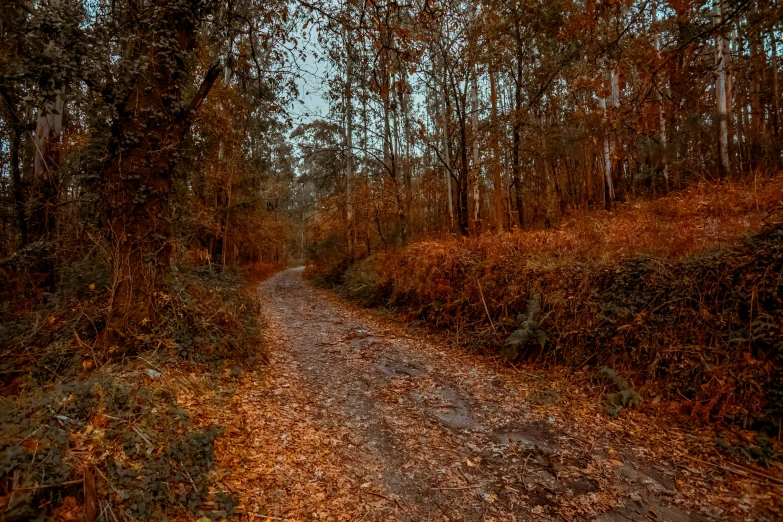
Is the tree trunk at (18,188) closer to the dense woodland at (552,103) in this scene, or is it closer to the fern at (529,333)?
the dense woodland at (552,103)

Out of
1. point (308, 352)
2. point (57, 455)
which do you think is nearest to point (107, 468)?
point (57, 455)

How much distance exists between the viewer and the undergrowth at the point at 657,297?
143 inches

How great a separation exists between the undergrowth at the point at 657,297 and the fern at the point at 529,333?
0.08 feet

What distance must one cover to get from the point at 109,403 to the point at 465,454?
3.15m

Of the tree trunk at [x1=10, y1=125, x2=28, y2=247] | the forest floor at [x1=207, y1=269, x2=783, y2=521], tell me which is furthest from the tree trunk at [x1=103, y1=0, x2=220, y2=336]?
the tree trunk at [x1=10, y1=125, x2=28, y2=247]

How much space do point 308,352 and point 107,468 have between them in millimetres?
4000

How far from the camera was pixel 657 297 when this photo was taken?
4566 millimetres

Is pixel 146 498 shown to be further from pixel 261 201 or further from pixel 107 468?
pixel 261 201

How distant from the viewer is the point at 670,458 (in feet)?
10.5

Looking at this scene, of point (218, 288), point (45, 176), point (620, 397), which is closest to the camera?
point (620, 397)

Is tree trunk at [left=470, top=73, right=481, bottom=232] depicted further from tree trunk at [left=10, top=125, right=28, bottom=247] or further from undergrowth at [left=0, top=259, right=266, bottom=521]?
tree trunk at [left=10, top=125, right=28, bottom=247]

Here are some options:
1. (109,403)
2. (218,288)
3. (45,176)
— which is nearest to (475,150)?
(218,288)

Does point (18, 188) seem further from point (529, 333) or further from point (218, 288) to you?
point (529, 333)

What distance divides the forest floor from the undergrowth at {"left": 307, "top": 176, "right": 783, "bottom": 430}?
0.48 metres
